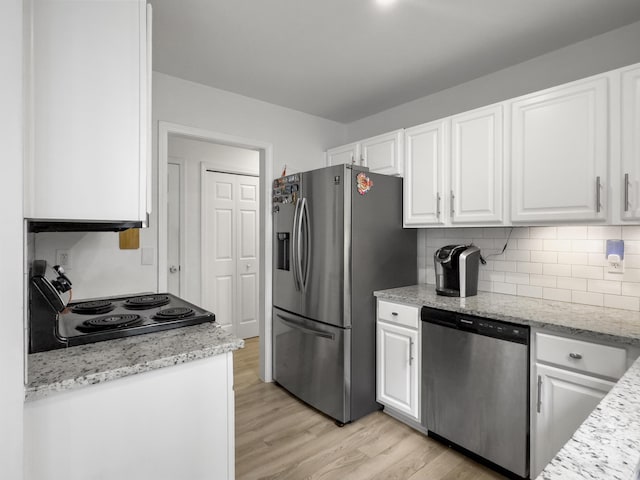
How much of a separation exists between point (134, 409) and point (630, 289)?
2.46 meters

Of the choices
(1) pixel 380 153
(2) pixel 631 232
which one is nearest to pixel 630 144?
(2) pixel 631 232

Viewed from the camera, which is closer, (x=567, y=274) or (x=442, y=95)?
(x=567, y=274)

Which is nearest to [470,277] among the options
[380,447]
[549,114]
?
[549,114]

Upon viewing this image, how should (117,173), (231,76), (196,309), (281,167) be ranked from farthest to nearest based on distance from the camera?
(281,167)
(231,76)
(196,309)
(117,173)

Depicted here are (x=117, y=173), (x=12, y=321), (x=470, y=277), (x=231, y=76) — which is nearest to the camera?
(x=12, y=321)

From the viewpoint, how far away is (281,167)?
3.20m

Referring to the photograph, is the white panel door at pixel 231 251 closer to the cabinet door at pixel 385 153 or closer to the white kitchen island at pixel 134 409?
the cabinet door at pixel 385 153

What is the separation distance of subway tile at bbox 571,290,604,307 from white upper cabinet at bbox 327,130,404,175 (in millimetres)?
1410

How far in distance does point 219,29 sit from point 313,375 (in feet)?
7.88

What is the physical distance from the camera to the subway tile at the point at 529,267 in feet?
7.49

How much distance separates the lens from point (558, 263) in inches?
86.5

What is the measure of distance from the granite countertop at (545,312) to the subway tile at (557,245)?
0.33m

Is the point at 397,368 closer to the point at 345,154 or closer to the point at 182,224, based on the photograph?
the point at 345,154

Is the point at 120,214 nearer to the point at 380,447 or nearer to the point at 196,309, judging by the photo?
the point at 196,309
